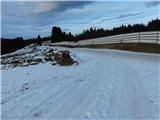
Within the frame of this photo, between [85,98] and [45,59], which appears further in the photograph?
[45,59]

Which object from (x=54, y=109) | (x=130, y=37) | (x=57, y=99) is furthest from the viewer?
(x=130, y=37)

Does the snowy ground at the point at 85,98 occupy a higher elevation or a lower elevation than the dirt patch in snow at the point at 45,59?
higher

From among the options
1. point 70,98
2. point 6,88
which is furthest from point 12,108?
point 6,88

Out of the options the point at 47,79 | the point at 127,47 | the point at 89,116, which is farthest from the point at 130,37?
the point at 89,116

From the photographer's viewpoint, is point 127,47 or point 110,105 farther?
point 127,47

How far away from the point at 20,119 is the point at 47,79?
5061mm

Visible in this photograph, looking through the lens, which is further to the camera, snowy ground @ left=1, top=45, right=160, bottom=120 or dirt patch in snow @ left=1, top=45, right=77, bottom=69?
dirt patch in snow @ left=1, top=45, right=77, bottom=69

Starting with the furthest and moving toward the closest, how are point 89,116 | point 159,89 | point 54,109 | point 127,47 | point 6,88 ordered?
1. point 127,47
2. point 6,88
3. point 159,89
4. point 54,109
5. point 89,116

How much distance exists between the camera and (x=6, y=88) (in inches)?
379

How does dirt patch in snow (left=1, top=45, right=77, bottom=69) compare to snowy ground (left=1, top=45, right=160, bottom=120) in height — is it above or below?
below

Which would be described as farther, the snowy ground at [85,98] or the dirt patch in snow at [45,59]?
the dirt patch in snow at [45,59]

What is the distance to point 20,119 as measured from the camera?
229 inches

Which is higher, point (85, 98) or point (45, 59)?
point (85, 98)

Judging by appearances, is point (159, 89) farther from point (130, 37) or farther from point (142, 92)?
point (130, 37)
